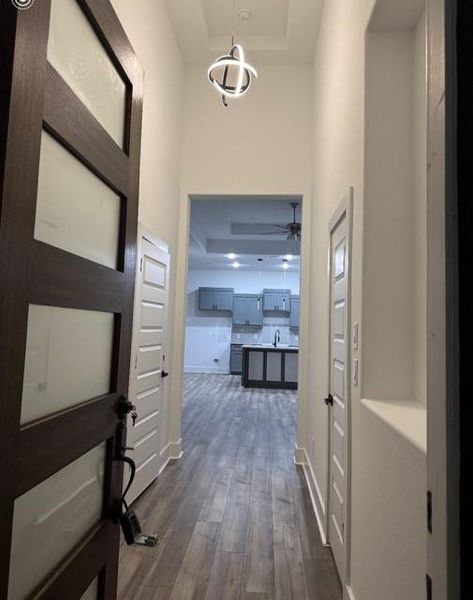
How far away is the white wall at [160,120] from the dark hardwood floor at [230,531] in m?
0.72

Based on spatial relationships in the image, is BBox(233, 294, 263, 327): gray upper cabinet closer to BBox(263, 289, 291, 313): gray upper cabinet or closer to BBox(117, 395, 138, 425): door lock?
BBox(263, 289, 291, 313): gray upper cabinet

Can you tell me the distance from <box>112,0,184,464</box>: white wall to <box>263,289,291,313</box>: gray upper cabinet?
26.8 feet

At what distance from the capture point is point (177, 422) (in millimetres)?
4227

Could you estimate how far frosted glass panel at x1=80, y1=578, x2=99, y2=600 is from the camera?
4.01ft

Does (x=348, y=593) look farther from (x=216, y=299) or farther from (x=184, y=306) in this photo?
(x=216, y=299)

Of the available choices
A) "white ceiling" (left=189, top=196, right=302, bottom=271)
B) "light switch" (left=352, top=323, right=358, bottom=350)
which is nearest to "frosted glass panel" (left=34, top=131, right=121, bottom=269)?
"light switch" (left=352, top=323, right=358, bottom=350)

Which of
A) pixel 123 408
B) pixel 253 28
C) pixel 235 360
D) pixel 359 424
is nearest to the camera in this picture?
pixel 123 408

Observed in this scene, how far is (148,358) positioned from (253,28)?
354 cm

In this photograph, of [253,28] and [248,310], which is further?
[248,310]

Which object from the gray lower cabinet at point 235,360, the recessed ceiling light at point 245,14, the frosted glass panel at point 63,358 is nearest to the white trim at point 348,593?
the frosted glass panel at point 63,358

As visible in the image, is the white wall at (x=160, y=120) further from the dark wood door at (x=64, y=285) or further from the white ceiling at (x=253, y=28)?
the dark wood door at (x=64, y=285)

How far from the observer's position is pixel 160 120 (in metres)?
3.57

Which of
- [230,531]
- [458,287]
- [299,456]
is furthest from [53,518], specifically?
[299,456]

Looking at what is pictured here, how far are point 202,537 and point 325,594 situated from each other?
89 cm
